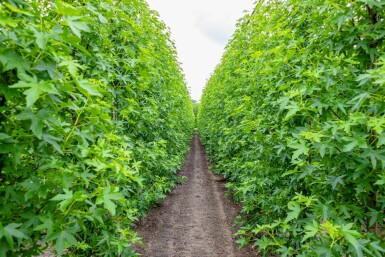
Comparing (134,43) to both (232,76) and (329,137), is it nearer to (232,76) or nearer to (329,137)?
(329,137)

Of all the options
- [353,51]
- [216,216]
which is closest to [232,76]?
[216,216]

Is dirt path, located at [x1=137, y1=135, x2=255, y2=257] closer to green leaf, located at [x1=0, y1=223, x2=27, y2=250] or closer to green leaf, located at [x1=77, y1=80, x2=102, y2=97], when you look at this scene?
green leaf, located at [x1=0, y1=223, x2=27, y2=250]

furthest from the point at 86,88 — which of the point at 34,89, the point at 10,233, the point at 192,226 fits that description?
the point at 192,226

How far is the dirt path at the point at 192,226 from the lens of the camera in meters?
6.25

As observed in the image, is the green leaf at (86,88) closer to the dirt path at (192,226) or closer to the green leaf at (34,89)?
the green leaf at (34,89)

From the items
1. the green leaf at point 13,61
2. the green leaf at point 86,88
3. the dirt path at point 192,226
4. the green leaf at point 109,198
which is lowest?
the dirt path at point 192,226

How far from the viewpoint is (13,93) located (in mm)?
1667

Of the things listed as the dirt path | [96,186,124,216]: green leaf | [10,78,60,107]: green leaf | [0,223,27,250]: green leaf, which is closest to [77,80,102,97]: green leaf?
[10,78,60,107]: green leaf

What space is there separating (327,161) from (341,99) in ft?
2.23

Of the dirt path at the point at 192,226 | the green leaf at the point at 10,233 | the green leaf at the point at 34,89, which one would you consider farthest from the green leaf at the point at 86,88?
the dirt path at the point at 192,226

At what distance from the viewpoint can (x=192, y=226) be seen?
762 centimetres

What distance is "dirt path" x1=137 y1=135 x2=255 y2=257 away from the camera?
6.25 metres

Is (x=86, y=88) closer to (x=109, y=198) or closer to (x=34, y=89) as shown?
(x=34, y=89)

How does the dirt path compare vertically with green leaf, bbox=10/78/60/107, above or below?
below
